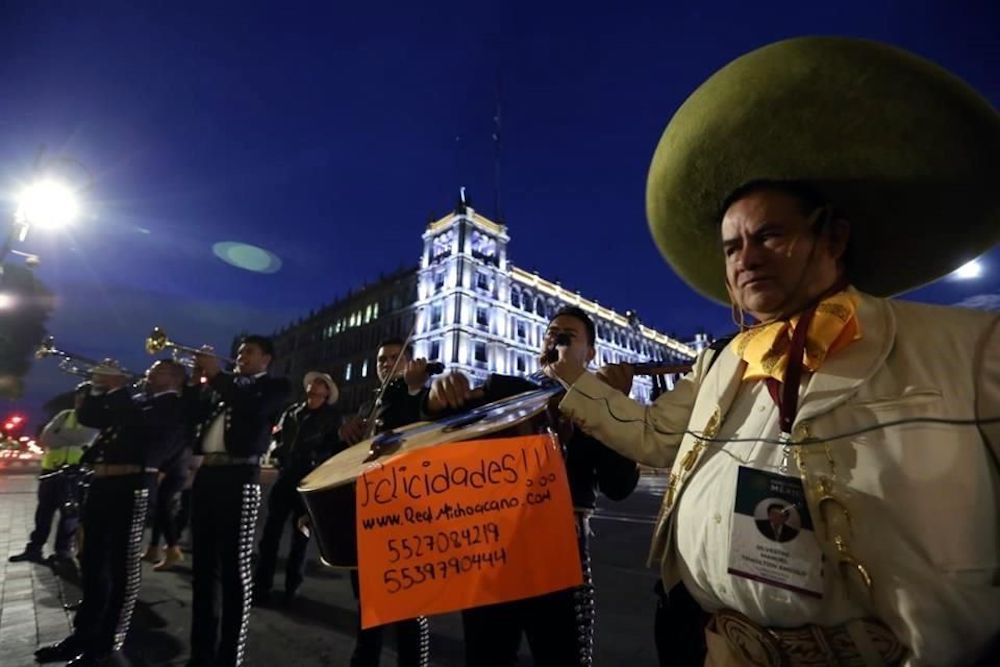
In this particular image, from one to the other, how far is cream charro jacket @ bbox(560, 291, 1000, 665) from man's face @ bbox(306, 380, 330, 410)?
5.97 meters

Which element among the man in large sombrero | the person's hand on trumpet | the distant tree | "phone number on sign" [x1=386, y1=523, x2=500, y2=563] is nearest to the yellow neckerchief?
the man in large sombrero

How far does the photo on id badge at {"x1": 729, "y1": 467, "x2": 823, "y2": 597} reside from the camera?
36.2 inches

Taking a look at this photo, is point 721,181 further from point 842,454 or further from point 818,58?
point 842,454

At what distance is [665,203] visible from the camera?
1.73m

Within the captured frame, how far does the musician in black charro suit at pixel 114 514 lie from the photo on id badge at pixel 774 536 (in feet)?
14.9

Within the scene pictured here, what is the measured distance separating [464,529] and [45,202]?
1190 cm

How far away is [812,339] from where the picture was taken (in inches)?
43.3

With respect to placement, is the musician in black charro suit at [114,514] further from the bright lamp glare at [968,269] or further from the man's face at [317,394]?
the bright lamp glare at [968,269]

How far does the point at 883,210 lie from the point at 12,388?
4746 cm

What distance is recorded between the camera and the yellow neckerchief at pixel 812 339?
1065mm

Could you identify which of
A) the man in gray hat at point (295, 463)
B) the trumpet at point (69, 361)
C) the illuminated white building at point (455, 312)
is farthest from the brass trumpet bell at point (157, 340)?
the illuminated white building at point (455, 312)

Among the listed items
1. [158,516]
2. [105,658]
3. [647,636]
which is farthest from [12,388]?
[647,636]

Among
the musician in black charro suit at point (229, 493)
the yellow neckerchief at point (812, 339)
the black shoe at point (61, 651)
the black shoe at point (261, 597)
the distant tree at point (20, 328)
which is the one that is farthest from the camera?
the distant tree at point (20, 328)

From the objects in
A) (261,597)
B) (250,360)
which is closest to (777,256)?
(250,360)
